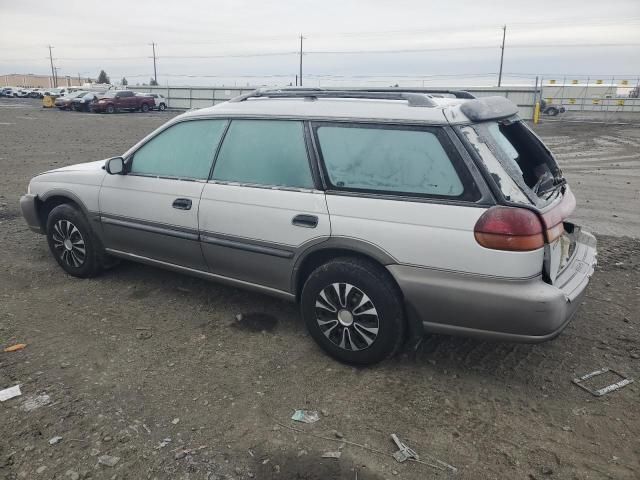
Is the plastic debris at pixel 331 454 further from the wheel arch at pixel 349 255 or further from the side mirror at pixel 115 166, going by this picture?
the side mirror at pixel 115 166

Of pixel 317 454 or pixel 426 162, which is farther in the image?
pixel 426 162

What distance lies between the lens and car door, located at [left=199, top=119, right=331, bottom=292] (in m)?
3.58

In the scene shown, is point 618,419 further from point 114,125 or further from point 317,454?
point 114,125

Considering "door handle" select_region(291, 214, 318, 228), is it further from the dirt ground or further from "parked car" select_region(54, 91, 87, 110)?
"parked car" select_region(54, 91, 87, 110)

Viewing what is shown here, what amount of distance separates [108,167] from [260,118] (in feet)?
4.97

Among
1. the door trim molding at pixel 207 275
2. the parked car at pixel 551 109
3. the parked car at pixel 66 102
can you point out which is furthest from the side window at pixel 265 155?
the parked car at pixel 66 102

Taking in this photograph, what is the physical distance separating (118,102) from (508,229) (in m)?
37.2

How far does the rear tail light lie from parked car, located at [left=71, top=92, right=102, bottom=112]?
3812cm

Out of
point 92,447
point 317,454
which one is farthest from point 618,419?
point 92,447

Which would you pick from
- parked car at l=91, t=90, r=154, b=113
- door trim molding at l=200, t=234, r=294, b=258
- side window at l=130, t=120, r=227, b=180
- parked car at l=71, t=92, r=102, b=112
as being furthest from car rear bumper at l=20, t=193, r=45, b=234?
parked car at l=71, t=92, r=102, b=112

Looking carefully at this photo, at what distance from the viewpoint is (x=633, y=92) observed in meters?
42.7

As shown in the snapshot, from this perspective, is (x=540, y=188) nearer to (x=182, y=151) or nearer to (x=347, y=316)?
(x=347, y=316)

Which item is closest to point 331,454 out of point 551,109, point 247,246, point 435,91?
point 247,246

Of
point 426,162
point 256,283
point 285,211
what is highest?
point 426,162
